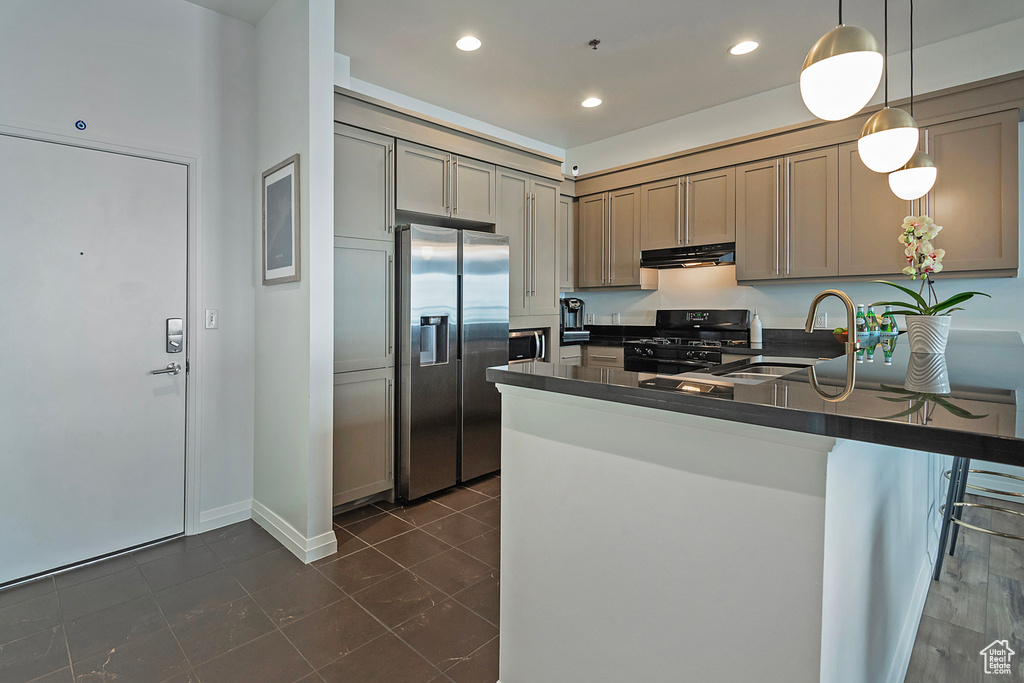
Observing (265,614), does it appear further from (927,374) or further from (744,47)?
(744,47)

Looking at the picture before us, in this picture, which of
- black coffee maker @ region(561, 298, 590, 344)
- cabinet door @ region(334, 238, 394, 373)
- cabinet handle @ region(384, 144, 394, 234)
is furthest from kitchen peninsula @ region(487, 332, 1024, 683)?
black coffee maker @ region(561, 298, 590, 344)

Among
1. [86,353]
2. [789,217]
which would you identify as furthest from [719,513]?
[789,217]

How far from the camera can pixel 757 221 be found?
372 cm

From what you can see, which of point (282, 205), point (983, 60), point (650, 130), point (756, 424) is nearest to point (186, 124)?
point (282, 205)

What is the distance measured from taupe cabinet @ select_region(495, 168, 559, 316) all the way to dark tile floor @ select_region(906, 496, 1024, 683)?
3.00 metres

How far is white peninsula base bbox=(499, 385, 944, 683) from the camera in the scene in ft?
3.04

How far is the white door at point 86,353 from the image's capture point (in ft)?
7.28

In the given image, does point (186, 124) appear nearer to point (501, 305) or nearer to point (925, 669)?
point (501, 305)

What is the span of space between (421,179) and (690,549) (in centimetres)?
294

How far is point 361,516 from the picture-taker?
298 centimetres

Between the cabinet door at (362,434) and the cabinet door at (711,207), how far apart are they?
8.87 feet

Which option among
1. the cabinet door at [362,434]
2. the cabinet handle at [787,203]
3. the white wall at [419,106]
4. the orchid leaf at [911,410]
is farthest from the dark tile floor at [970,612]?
the white wall at [419,106]

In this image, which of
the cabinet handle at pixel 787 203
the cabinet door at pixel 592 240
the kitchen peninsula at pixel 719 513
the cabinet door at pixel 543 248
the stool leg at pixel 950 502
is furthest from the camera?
the cabinet door at pixel 592 240

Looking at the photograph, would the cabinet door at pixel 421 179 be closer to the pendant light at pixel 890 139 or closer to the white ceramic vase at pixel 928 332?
the pendant light at pixel 890 139
